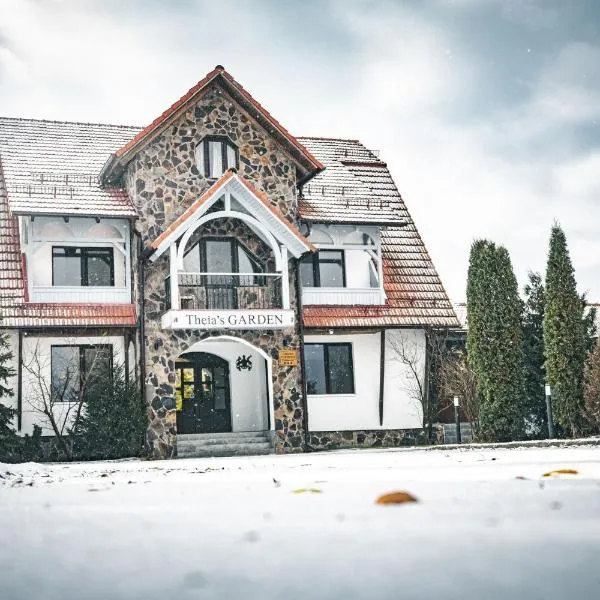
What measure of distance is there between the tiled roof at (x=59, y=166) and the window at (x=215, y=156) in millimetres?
2010

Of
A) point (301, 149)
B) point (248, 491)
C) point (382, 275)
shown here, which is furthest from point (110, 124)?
point (248, 491)

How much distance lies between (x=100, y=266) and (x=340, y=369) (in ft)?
21.3

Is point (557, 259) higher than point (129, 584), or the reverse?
point (557, 259)

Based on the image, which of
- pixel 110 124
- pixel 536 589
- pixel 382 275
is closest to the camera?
pixel 536 589

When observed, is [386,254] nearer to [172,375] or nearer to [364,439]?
[364,439]

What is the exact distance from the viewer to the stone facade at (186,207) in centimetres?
2058

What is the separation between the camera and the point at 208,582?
282cm

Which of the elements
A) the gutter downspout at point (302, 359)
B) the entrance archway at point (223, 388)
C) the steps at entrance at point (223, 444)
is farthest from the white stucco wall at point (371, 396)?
the steps at entrance at point (223, 444)

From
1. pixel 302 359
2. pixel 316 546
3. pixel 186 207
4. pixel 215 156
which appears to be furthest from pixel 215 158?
pixel 316 546

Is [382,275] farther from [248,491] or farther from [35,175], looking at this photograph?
[248,491]

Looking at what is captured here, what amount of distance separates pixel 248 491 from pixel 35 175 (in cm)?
1700

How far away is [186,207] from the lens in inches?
838

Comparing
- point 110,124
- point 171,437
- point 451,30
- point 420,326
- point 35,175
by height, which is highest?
point 451,30

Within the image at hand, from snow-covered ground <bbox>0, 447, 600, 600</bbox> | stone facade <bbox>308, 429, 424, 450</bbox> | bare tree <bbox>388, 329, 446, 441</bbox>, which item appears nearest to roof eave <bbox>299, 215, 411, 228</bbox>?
bare tree <bbox>388, 329, 446, 441</bbox>
